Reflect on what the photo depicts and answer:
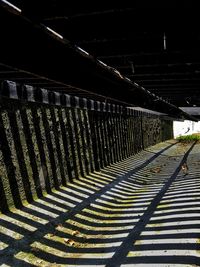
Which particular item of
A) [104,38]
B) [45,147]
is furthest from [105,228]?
[104,38]

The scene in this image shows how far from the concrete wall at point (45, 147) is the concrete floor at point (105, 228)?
36 centimetres

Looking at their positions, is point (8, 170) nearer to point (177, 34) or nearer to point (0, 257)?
point (0, 257)

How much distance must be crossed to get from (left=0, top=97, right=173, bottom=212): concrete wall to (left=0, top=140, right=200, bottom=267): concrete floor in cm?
36

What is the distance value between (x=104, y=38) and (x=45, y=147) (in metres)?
4.59

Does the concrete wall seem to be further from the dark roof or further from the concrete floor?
the dark roof

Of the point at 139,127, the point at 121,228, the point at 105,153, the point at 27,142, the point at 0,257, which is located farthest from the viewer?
the point at 139,127

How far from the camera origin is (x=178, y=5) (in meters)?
2.62

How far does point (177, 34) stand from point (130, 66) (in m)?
1.50

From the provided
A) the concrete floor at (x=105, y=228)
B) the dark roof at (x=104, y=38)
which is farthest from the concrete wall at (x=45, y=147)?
the dark roof at (x=104, y=38)

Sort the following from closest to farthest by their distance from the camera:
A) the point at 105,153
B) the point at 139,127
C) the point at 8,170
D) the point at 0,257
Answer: the point at 0,257 < the point at 8,170 < the point at 105,153 < the point at 139,127

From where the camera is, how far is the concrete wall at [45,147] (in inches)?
241

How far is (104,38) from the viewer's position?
134 inches

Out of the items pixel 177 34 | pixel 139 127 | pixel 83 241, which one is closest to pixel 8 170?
pixel 83 241

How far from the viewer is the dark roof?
269 cm
